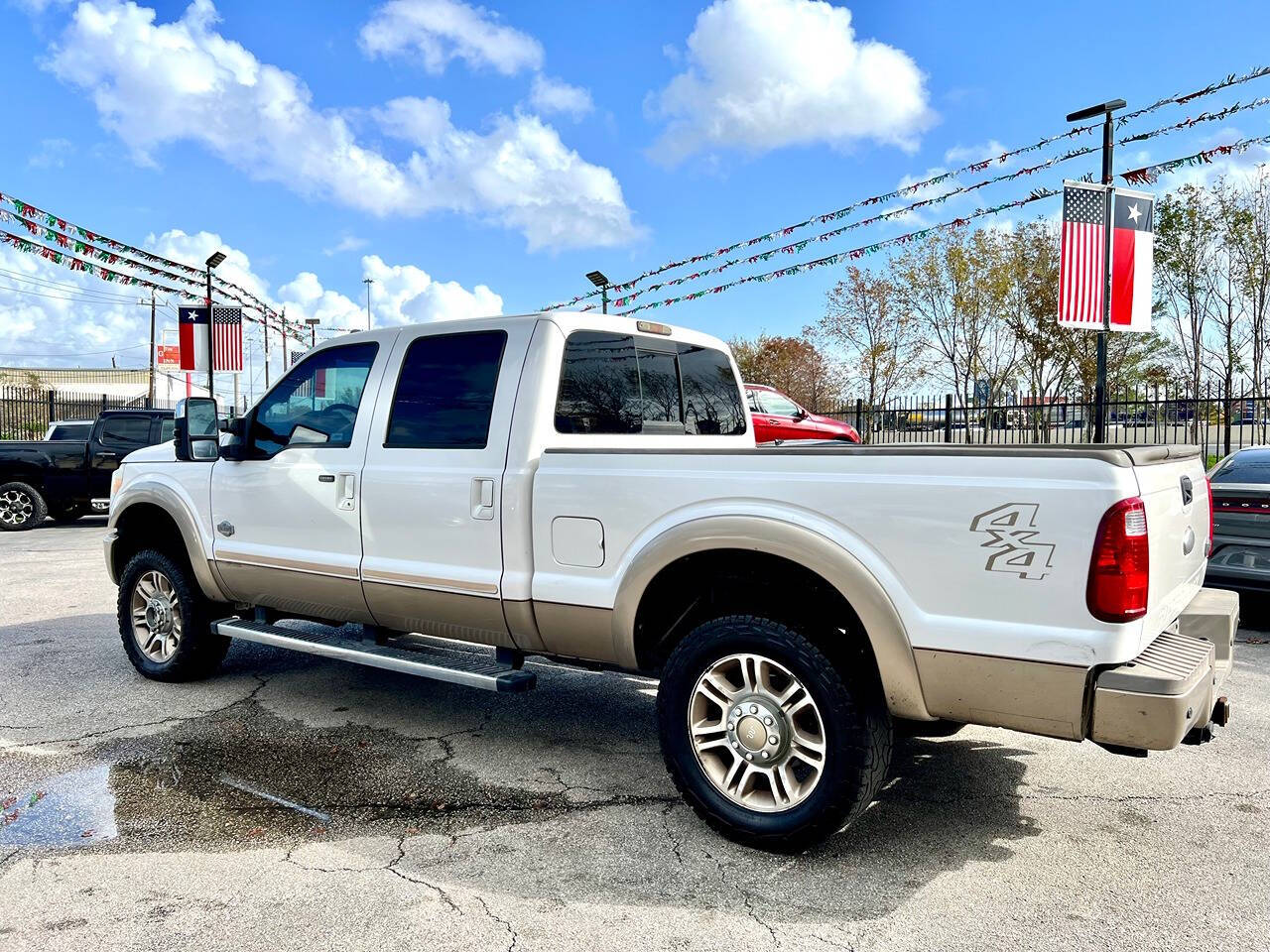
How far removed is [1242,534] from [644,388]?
4640 mm

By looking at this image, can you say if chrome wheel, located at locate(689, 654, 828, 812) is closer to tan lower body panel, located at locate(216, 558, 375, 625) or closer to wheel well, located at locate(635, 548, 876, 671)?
wheel well, located at locate(635, 548, 876, 671)

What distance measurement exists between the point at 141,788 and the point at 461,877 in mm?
1711

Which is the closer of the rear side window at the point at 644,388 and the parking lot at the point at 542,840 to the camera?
the parking lot at the point at 542,840

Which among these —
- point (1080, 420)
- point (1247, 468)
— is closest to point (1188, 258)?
point (1080, 420)

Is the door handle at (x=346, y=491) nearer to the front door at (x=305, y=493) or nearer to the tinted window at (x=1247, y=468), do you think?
the front door at (x=305, y=493)

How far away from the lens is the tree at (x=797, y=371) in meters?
36.2

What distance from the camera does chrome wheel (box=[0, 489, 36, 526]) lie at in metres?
14.8

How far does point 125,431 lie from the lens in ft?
50.1

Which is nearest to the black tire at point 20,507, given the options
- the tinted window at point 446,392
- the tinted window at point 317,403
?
the tinted window at point 317,403

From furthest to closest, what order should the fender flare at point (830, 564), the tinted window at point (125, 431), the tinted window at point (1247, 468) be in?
the tinted window at point (125, 431)
the tinted window at point (1247, 468)
the fender flare at point (830, 564)

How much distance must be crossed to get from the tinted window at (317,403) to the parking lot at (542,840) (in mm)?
1486

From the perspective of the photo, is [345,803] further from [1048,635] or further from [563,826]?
[1048,635]

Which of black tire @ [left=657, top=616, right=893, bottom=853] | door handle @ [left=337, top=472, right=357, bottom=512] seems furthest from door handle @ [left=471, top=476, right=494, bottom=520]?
black tire @ [left=657, top=616, right=893, bottom=853]

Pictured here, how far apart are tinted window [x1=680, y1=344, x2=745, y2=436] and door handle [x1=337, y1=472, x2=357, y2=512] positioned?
5.51 ft
